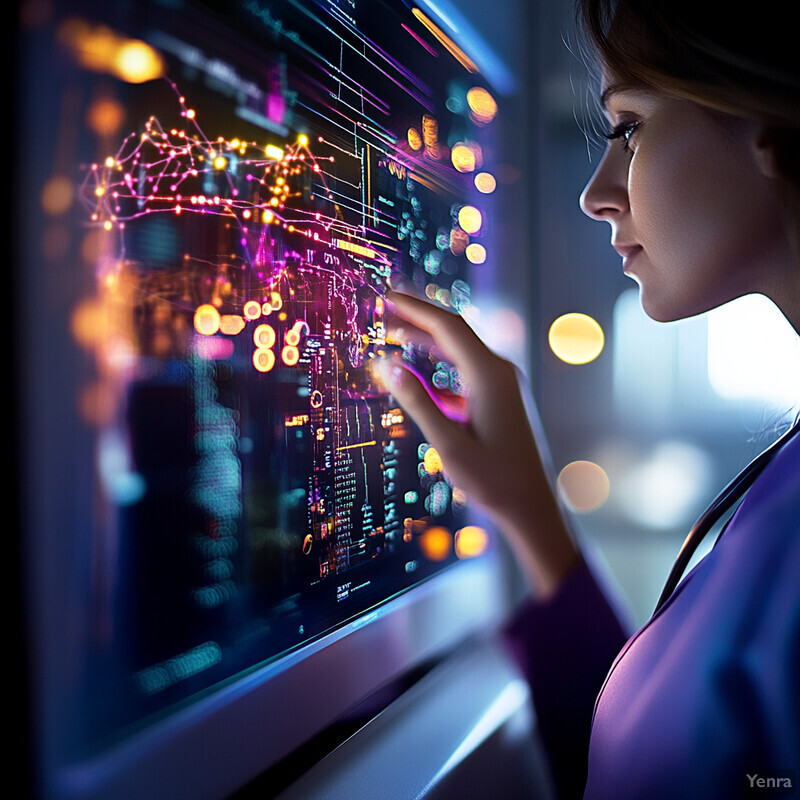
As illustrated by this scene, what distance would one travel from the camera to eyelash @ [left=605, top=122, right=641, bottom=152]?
625 mm

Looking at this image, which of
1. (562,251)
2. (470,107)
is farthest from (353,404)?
(562,251)

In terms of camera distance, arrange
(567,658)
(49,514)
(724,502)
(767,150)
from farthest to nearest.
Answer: (567,658) → (724,502) → (767,150) → (49,514)

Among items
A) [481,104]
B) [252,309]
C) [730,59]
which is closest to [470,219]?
[481,104]

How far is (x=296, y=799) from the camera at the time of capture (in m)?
0.53

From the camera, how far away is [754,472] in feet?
2.03

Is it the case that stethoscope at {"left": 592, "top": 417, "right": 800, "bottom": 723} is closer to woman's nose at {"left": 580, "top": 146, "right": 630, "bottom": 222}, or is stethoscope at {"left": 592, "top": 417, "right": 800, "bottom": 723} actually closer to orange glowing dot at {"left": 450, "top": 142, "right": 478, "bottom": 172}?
woman's nose at {"left": 580, "top": 146, "right": 630, "bottom": 222}

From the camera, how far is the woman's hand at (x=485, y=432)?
2.24ft

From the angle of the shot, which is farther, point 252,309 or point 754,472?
point 754,472

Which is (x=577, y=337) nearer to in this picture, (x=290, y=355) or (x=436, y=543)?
(x=436, y=543)

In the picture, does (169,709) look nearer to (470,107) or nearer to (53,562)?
(53,562)

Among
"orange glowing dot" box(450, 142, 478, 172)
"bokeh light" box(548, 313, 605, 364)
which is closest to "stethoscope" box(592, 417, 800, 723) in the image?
"orange glowing dot" box(450, 142, 478, 172)

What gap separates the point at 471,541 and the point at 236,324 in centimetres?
60

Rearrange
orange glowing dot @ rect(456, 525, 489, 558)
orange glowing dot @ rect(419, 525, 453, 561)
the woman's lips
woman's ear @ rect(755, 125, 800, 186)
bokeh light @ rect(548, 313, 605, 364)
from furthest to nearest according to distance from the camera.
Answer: bokeh light @ rect(548, 313, 605, 364)
orange glowing dot @ rect(456, 525, 489, 558)
orange glowing dot @ rect(419, 525, 453, 561)
the woman's lips
woman's ear @ rect(755, 125, 800, 186)

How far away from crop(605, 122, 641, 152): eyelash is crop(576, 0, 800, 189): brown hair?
63mm
